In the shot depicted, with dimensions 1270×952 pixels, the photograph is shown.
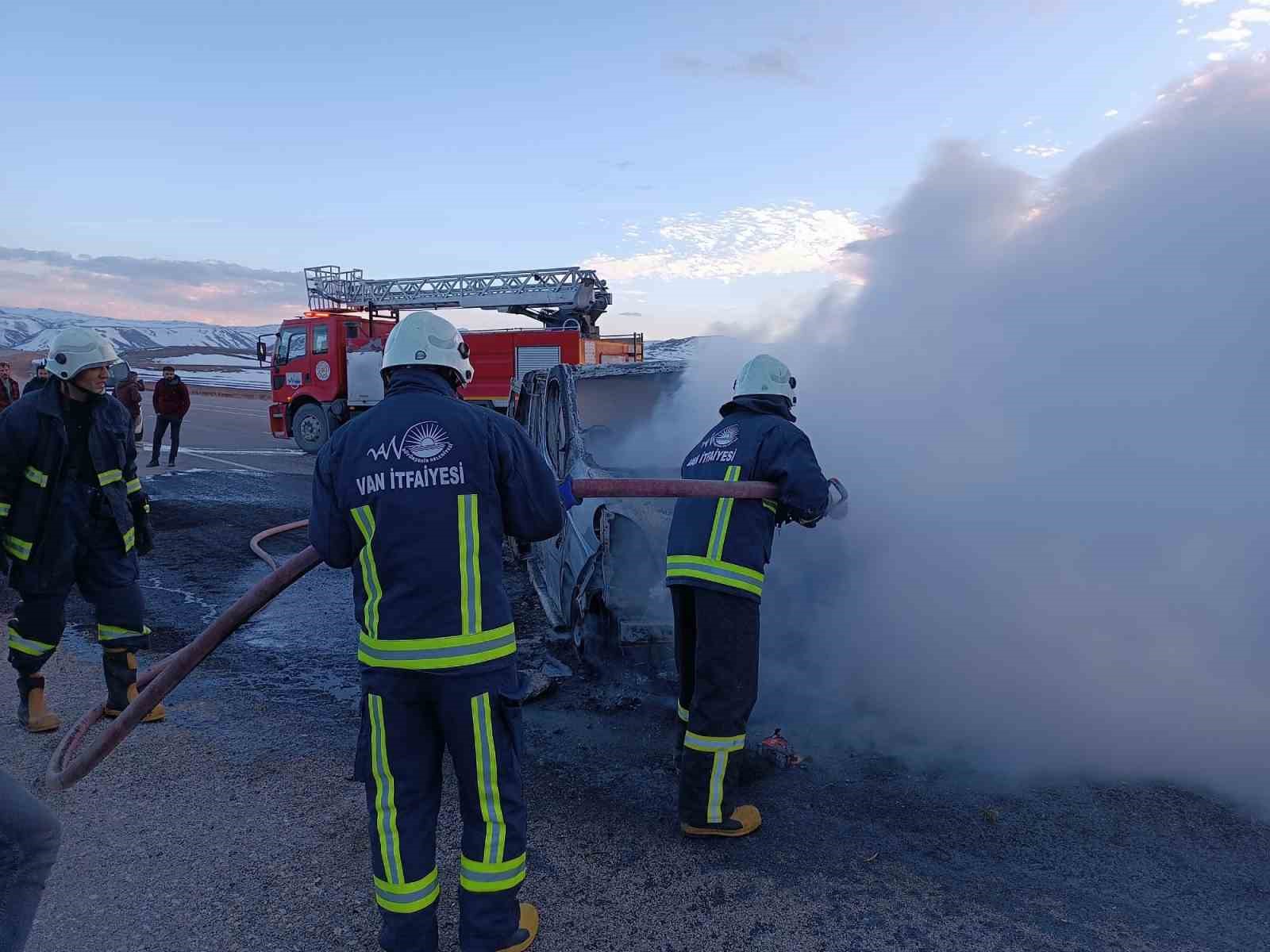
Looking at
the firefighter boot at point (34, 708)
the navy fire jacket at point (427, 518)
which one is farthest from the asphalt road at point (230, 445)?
the navy fire jacket at point (427, 518)

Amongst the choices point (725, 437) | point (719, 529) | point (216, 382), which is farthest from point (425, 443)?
point (216, 382)

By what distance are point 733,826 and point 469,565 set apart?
1.62 metres

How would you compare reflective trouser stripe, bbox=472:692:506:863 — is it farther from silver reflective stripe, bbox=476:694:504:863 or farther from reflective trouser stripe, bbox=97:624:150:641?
reflective trouser stripe, bbox=97:624:150:641

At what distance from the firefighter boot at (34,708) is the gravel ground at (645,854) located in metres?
0.06

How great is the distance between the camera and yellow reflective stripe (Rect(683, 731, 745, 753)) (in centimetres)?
319

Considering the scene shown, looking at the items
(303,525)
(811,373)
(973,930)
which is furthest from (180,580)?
(973,930)

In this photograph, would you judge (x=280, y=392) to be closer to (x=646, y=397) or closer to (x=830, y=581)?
(x=646, y=397)

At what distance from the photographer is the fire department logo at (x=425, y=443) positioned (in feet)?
7.52

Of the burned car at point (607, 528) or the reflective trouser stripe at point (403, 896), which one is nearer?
the reflective trouser stripe at point (403, 896)

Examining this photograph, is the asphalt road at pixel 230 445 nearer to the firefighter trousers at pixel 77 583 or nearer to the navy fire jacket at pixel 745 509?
the firefighter trousers at pixel 77 583

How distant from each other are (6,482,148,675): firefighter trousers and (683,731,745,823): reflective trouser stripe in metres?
2.94

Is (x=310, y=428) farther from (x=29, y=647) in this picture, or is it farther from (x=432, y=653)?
(x=432, y=653)

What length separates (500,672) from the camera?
2.35m

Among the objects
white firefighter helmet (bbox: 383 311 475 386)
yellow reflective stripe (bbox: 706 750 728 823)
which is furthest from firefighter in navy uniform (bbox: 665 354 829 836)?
white firefighter helmet (bbox: 383 311 475 386)
